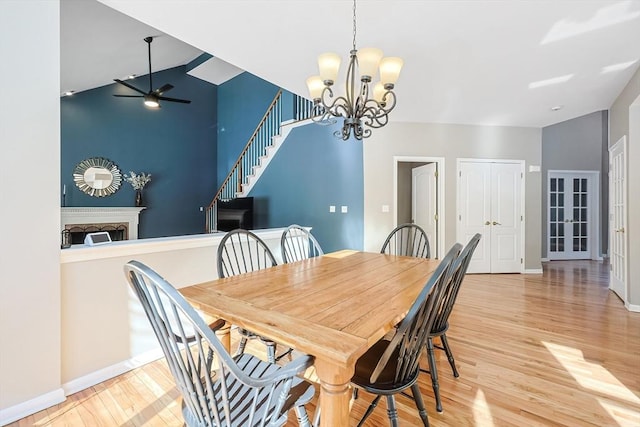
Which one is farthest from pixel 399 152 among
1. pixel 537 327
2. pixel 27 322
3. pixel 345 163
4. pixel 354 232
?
pixel 27 322

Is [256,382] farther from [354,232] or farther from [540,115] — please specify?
[540,115]

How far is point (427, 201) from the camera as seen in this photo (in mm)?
4965

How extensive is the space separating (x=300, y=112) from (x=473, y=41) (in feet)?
11.5

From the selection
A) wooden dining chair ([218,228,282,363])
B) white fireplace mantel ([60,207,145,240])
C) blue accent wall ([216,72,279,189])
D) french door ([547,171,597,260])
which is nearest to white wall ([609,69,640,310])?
french door ([547,171,597,260])

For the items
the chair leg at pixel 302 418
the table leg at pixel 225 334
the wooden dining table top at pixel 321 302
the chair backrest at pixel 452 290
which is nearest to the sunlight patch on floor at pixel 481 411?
the chair backrest at pixel 452 290

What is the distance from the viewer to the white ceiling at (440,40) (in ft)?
6.86

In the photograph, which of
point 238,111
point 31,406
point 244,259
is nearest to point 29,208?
point 31,406

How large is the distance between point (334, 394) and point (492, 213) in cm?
498

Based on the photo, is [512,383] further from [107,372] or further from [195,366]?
[107,372]

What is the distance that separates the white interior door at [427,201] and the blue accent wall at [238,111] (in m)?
3.90

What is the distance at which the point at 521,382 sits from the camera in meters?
1.94

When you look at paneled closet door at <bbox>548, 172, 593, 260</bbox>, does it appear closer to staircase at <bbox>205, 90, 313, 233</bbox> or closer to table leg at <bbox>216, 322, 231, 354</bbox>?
staircase at <bbox>205, 90, 313, 233</bbox>

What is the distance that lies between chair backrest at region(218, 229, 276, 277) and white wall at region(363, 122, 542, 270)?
213cm

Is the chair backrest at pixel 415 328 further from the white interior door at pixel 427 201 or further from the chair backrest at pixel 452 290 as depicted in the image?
the white interior door at pixel 427 201
